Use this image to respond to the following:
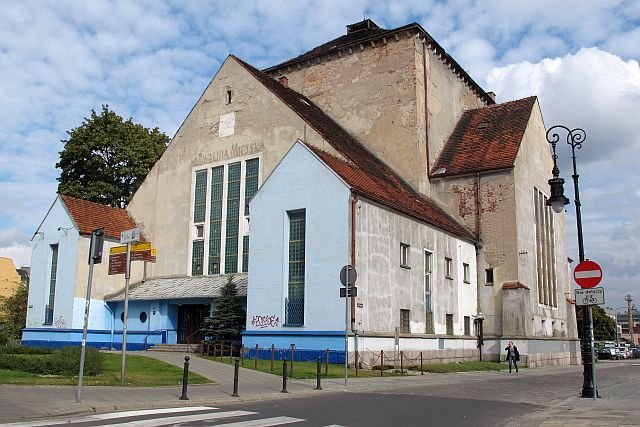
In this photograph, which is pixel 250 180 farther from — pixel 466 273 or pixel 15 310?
pixel 15 310

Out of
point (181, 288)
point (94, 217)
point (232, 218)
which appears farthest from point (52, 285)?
point (232, 218)

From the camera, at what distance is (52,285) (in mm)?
34156

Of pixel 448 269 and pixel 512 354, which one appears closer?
pixel 512 354

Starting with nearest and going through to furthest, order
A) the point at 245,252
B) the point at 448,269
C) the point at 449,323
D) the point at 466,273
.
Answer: the point at 449,323, the point at 448,269, the point at 245,252, the point at 466,273

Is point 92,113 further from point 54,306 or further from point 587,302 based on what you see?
point 587,302

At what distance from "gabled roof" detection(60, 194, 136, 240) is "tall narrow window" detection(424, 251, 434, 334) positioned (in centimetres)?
1658

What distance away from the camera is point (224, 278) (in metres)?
31.9

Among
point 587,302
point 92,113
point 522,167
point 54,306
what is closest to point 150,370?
point 587,302

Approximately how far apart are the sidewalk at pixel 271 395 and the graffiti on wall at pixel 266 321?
4.16 m

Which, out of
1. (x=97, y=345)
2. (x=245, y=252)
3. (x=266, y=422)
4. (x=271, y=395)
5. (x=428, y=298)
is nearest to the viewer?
(x=266, y=422)

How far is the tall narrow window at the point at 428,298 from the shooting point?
29453 millimetres

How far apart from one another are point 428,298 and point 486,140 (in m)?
13.2

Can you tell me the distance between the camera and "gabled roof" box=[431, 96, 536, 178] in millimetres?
36125

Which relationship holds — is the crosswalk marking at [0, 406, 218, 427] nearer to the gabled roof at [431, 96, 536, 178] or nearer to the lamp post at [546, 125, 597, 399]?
the lamp post at [546, 125, 597, 399]
